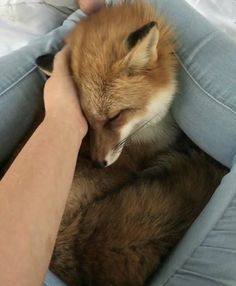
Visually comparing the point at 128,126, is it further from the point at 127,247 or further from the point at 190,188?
the point at 127,247

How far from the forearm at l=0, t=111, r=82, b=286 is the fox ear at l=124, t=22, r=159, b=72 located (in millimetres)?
328

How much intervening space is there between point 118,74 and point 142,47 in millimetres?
128

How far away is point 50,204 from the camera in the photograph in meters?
0.94

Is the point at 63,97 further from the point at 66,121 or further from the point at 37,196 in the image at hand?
the point at 37,196

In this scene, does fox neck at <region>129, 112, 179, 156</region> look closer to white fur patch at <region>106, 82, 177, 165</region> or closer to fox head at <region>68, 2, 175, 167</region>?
white fur patch at <region>106, 82, 177, 165</region>

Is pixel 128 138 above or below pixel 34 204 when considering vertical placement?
below

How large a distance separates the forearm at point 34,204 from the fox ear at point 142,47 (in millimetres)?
328

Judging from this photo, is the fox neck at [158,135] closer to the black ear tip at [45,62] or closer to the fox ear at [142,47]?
the fox ear at [142,47]

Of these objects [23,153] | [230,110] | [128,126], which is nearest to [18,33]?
[128,126]

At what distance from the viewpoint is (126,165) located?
57.4 inches

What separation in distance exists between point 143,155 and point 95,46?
493 mm

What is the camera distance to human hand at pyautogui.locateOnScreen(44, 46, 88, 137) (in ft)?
4.01

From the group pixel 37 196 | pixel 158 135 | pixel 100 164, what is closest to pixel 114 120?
pixel 100 164

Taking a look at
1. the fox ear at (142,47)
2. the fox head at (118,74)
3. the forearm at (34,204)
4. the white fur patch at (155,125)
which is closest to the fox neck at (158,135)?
the white fur patch at (155,125)
